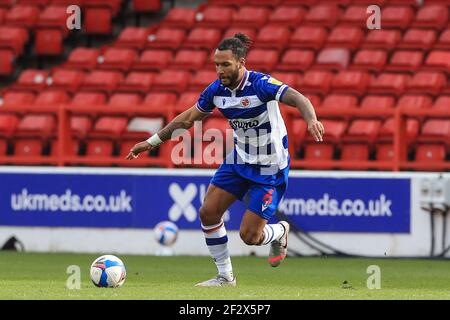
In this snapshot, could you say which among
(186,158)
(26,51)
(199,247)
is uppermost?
(26,51)

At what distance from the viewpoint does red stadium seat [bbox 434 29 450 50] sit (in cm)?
1883

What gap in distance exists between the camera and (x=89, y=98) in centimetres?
1938

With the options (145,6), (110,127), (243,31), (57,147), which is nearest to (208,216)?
(57,147)

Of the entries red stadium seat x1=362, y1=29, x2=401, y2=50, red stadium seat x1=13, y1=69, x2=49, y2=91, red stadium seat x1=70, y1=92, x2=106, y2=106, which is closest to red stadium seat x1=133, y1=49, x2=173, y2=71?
red stadium seat x1=70, y1=92, x2=106, y2=106

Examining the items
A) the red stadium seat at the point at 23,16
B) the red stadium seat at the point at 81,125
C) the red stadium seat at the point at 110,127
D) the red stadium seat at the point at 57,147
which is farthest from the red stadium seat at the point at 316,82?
the red stadium seat at the point at 23,16

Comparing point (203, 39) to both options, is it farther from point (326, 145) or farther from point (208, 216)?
point (208, 216)

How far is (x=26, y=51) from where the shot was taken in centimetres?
2181

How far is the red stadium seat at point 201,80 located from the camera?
19.0 metres

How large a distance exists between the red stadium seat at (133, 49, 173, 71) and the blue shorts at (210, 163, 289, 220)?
29.6ft

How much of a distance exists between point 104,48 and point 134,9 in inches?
52.4
